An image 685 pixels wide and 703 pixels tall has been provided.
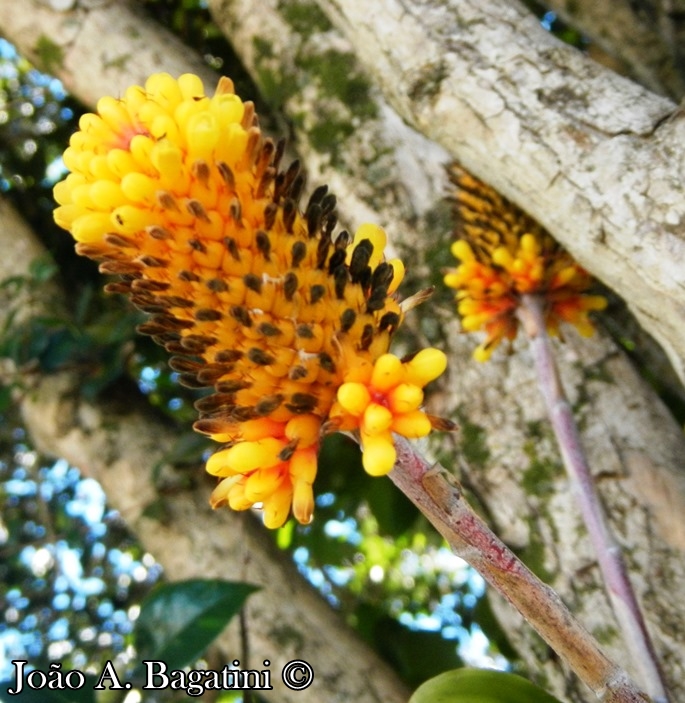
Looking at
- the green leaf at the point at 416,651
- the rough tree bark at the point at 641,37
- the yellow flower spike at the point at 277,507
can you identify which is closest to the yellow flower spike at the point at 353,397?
the yellow flower spike at the point at 277,507

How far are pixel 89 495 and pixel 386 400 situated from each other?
7.95 feet

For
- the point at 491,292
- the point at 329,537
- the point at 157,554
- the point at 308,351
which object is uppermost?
the point at 308,351

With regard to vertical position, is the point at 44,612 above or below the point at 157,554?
below

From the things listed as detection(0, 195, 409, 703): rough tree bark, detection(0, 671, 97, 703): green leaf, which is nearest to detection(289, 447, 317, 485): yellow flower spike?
detection(0, 671, 97, 703): green leaf

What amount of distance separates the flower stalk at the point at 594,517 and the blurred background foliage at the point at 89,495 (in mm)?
824

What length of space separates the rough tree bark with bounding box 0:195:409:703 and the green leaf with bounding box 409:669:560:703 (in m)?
0.76

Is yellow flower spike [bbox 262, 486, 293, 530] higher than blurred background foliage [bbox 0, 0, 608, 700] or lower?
higher

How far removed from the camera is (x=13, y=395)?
218 centimetres

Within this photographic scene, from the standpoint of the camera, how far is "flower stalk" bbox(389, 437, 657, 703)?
67 cm

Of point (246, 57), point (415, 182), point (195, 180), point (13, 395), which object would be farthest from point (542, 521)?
point (13, 395)

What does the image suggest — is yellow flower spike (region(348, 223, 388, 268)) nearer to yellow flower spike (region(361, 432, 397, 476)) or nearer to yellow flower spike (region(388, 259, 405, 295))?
yellow flower spike (region(388, 259, 405, 295))

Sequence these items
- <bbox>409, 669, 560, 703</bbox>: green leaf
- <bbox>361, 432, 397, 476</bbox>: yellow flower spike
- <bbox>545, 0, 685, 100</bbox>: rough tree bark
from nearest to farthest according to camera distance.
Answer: <bbox>361, 432, 397, 476</bbox>: yellow flower spike < <bbox>409, 669, 560, 703</bbox>: green leaf < <bbox>545, 0, 685, 100</bbox>: rough tree bark

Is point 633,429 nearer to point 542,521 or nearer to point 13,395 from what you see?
point 542,521

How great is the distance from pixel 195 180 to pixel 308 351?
0.59 ft
